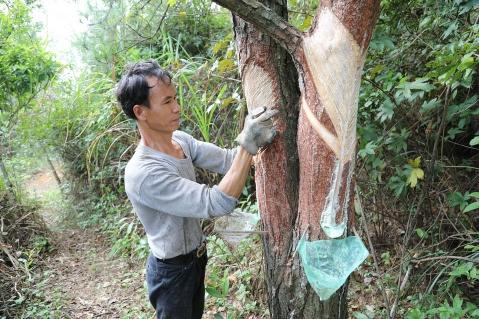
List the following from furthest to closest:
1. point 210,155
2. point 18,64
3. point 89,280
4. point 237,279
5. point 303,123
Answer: point 18,64, point 89,280, point 237,279, point 210,155, point 303,123

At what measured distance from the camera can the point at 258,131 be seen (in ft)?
4.41

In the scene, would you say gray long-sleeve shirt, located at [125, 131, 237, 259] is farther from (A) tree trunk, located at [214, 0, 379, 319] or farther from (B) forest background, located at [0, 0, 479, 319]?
(B) forest background, located at [0, 0, 479, 319]

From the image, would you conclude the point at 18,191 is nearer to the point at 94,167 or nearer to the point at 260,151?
the point at 94,167

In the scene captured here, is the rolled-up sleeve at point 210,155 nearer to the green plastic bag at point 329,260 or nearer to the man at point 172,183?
the man at point 172,183

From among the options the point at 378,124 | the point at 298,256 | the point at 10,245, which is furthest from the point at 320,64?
the point at 10,245

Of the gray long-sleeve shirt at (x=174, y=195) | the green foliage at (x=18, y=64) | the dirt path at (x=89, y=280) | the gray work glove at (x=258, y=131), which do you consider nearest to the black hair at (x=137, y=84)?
the gray long-sleeve shirt at (x=174, y=195)

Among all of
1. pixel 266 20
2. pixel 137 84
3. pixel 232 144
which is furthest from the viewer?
pixel 232 144

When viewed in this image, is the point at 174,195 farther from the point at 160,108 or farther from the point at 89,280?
the point at 89,280

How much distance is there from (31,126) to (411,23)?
455 cm

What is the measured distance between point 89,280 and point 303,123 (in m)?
2.94

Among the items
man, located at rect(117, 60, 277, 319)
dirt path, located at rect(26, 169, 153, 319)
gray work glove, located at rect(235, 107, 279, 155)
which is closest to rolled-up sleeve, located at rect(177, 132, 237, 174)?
man, located at rect(117, 60, 277, 319)

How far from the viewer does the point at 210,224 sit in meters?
3.24

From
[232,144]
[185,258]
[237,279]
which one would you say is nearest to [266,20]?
[185,258]

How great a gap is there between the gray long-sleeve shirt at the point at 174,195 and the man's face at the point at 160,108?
104 millimetres
